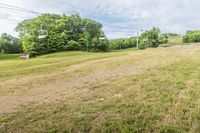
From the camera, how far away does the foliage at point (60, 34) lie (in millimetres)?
60969

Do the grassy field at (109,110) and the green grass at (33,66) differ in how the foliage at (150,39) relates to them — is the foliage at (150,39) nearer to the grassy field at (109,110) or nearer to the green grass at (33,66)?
the green grass at (33,66)

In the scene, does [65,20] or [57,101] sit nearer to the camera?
[57,101]

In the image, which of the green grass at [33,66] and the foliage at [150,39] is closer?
the green grass at [33,66]

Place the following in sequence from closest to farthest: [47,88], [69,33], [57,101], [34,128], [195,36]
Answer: [34,128]
[57,101]
[47,88]
[69,33]
[195,36]

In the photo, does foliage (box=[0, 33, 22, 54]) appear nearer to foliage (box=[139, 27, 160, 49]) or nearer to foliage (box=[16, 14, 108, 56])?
foliage (box=[16, 14, 108, 56])

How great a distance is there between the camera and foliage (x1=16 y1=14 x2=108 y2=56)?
61.0m

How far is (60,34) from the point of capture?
63.3 meters

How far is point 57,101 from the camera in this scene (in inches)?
290

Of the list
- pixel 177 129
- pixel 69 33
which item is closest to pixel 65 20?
pixel 69 33

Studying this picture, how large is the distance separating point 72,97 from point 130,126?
3248 millimetres

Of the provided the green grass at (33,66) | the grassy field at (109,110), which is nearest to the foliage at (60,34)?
the green grass at (33,66)

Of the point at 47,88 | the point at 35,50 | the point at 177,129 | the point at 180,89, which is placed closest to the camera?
the point at 177,129

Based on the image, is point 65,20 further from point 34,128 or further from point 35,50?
point 34,128

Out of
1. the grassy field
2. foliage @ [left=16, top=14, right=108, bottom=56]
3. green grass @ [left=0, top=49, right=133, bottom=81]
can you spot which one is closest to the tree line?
foliage @ [left=16, top=14, right=108, bottom=56]
